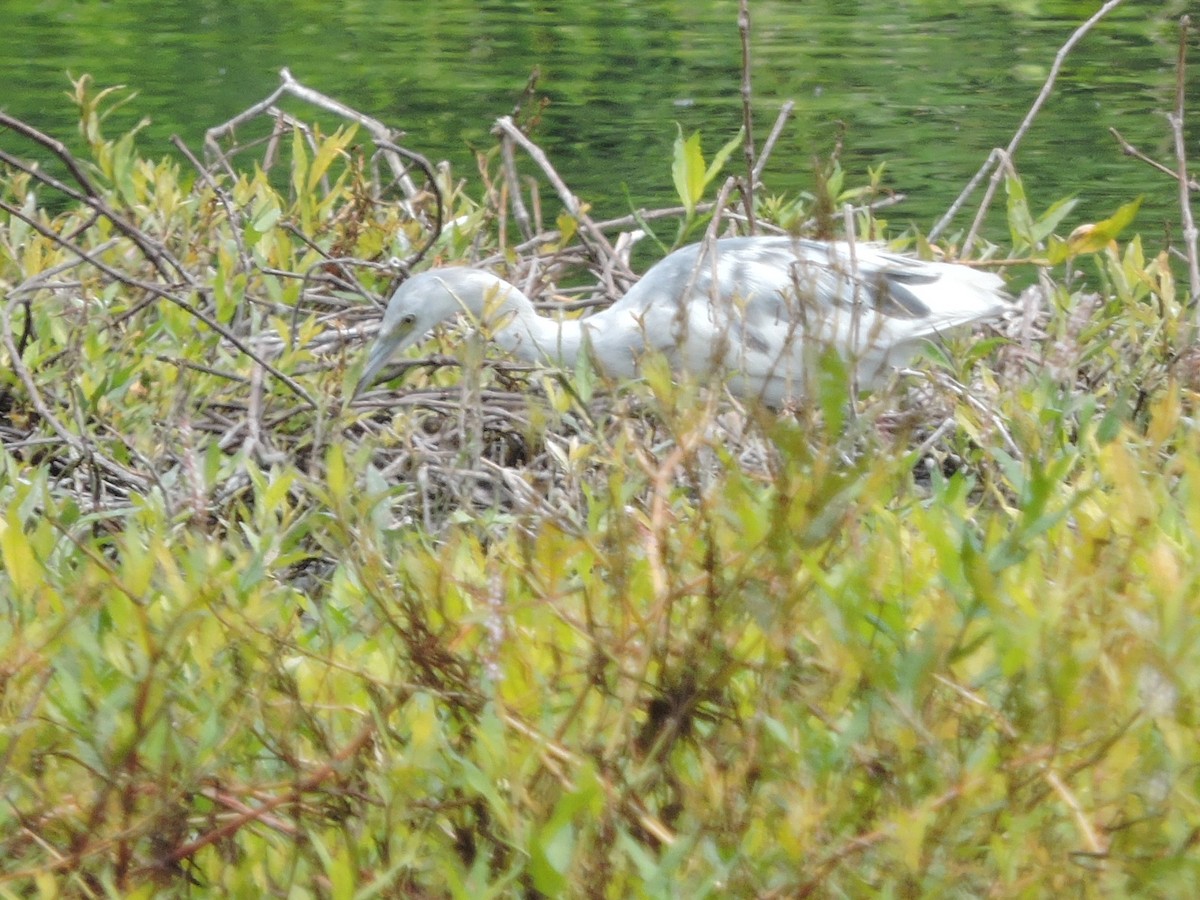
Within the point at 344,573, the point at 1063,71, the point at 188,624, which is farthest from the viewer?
the point at 1063,71

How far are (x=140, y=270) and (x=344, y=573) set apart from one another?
2.50m

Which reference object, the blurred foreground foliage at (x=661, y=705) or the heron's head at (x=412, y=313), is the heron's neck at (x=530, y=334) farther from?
the blurred foreground foliage at (x=661, y=705)

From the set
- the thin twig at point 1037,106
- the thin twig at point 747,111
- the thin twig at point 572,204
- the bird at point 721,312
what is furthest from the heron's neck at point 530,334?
the thin twig at point 1037,106

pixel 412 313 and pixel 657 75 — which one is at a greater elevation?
pixel 412 313

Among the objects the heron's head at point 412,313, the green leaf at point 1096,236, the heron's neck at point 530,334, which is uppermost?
the green leaf at point 1096,236

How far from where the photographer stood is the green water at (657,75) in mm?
10977

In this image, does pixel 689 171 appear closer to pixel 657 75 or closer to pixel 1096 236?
pixel 1096 236

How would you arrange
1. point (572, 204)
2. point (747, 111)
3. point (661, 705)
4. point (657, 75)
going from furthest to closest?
1. point (657, 75)
2. point (572, 204)
3. point (747, 111)
4. point (661, 705)

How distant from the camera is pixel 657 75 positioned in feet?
49.2

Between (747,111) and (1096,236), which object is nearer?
(1096,236)

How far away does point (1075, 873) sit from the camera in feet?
5.44

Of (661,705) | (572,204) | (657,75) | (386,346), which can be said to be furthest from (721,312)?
(657,75)

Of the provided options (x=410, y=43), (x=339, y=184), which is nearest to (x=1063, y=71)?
(x=410, y=43)

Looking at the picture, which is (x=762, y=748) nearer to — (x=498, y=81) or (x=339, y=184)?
(x=339, y=184)
